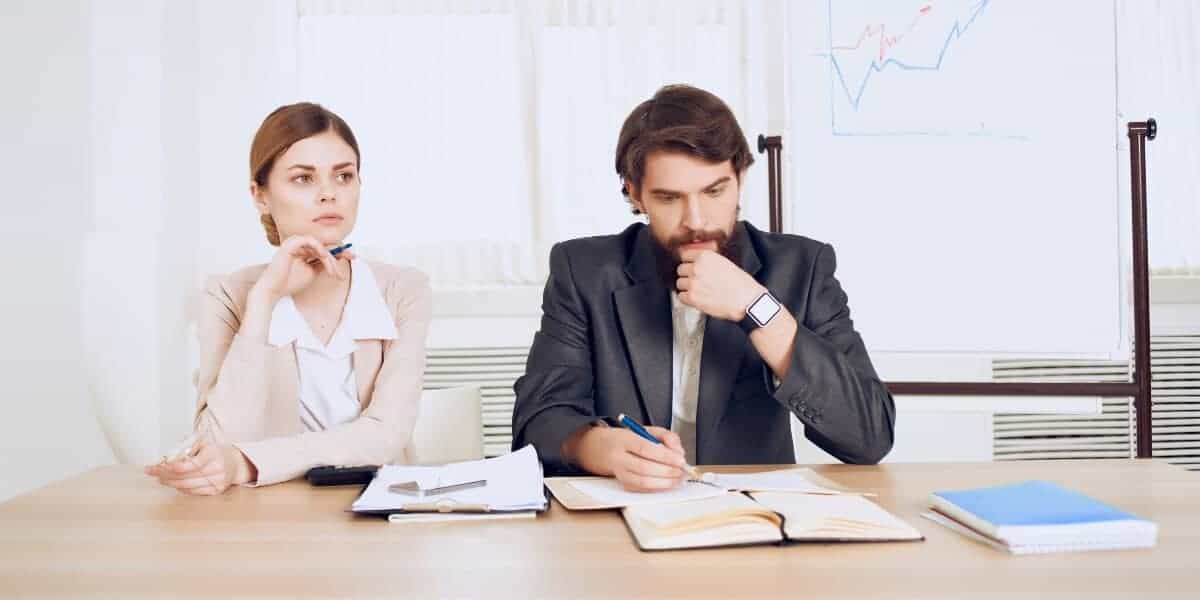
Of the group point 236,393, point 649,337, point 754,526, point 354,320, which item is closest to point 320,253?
point 354,320

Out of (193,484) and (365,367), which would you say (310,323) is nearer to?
(365,367)

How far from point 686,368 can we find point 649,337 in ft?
0.36

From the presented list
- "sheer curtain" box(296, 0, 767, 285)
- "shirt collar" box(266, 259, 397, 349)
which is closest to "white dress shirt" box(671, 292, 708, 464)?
"shirt collar" box(266, 259, 397, 349)

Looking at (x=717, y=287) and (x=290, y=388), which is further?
(x=290, y=388)

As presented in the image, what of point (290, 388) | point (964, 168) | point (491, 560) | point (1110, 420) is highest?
point (964, 168)

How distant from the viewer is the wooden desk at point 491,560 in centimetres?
92

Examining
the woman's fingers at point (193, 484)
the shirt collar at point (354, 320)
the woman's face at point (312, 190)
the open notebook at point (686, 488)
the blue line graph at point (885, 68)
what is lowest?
the open notebook at point (686, 488)

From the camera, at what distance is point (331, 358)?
1847 mm

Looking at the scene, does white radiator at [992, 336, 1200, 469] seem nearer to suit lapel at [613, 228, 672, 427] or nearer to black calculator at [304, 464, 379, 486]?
suit lapel at [613, 228, 672, 427]

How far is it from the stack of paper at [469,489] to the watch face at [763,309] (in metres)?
0.39

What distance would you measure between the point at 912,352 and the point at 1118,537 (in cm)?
155

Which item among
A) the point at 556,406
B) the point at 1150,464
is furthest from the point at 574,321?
the point at 1150,464

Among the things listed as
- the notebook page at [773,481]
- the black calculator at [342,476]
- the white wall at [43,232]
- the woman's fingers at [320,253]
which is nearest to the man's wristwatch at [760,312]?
the notebook page at [773,481]

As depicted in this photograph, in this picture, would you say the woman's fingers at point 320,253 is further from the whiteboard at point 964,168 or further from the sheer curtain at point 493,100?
the sheer curtain at point 493,100
